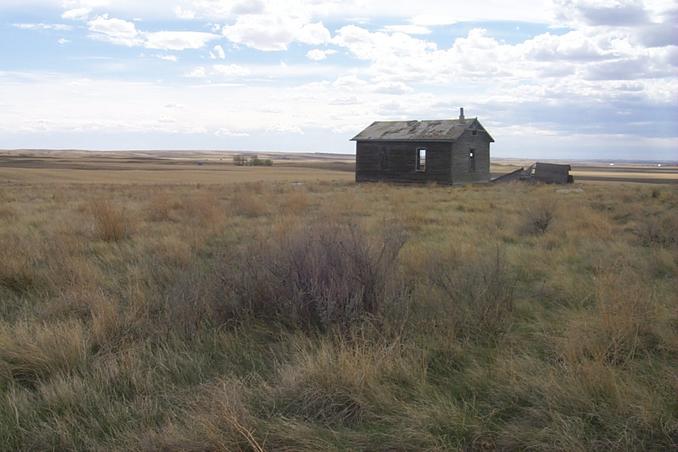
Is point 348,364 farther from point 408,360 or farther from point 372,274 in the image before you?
point 372,274

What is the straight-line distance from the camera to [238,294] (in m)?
4.69

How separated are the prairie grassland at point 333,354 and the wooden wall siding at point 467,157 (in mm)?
21599

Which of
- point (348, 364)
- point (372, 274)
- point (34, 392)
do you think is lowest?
point (34, 392)

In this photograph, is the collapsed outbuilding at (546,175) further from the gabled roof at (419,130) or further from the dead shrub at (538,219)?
the dead shrub at (538,219)

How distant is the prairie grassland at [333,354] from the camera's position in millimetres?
2877

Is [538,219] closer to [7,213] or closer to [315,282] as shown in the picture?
[315,282]

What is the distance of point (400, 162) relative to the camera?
29031mm

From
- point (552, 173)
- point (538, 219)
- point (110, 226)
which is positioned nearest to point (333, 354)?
point (110, 226)

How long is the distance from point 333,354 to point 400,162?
1021 inches

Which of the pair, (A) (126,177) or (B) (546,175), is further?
(A) (126,177)

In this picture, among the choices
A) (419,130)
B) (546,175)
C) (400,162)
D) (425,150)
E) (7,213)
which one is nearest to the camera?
(7,213)

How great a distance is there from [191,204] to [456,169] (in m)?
17.4

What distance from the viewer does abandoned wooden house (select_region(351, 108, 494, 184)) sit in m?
27.9

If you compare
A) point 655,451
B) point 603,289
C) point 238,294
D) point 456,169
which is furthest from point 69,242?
point 456,169
